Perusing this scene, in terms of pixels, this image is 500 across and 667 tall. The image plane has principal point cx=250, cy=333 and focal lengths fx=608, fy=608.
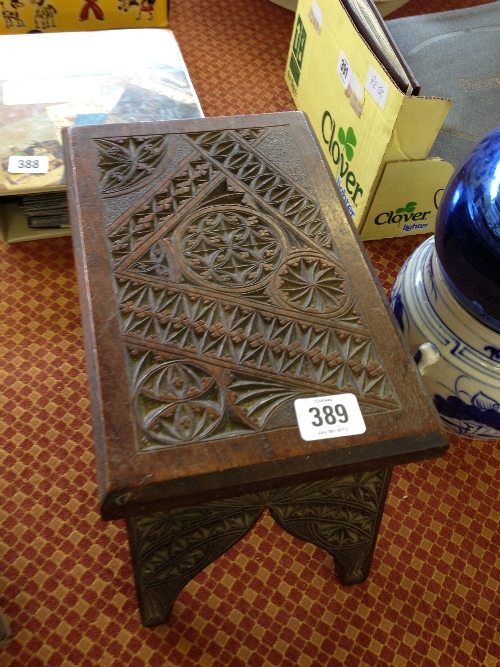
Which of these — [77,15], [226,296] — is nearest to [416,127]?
[226,296]

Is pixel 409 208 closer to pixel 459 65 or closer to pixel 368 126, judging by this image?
pixel 368 126

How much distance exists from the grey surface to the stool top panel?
53 cm

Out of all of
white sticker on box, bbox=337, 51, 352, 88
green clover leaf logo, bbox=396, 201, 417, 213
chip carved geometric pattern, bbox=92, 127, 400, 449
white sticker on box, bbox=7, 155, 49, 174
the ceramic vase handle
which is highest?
white sticker on box, bbox=337, 51, 352, 88

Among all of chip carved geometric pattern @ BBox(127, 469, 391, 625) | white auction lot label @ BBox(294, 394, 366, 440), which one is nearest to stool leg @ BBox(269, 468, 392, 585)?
chip carved geometric pattern @ BBox(127, 469, 391, 625)

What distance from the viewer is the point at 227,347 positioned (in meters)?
0.73

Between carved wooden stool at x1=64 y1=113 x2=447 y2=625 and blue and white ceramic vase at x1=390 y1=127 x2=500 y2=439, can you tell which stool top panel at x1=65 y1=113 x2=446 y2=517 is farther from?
blue and white ceramic vase at x1=390 y1=127 x2=500 y2=439

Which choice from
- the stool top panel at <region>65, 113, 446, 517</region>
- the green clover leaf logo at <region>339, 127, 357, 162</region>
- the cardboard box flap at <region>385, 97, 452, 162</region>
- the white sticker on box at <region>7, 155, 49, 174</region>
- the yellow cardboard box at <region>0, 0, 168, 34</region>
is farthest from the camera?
the yellow cardboard box at <region>0, 0, 168, 34</region>

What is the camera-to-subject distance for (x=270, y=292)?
0.79 meters

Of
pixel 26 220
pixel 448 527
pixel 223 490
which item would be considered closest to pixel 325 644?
pixel 448 527

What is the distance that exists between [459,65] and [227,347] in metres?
1.11

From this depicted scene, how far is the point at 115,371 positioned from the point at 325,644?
0.58 metres

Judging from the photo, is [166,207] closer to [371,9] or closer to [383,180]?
[383,180]

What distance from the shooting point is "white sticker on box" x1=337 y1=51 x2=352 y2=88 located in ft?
4.24

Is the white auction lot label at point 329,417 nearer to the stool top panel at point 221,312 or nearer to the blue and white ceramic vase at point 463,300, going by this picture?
the stool top panel at point 221,312
